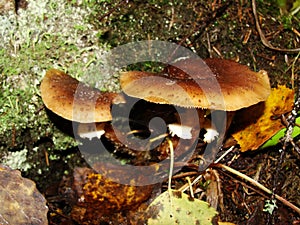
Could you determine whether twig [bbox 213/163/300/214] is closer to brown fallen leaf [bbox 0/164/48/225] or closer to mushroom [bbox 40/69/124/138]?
mushroom [bbox 40/69/124/138]

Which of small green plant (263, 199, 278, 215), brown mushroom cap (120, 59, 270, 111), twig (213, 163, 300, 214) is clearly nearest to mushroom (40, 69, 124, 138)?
brown mushroom cap (120, 59, 270, 111)

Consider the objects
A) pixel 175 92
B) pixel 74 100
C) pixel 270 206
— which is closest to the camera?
pixel 175 92

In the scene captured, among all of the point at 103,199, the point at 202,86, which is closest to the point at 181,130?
the point at 202,86

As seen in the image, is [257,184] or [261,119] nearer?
[257,184]

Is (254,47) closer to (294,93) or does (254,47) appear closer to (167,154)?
(294,93)

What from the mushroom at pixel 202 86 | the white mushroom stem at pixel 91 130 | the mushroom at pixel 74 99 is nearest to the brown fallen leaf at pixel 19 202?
the mushroom at pixel 74 99

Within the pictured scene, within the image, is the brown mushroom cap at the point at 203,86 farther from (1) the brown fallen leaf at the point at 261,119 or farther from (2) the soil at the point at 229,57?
(2) the soil at the point at 229,57

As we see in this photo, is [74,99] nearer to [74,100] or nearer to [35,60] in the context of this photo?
[74,100]
